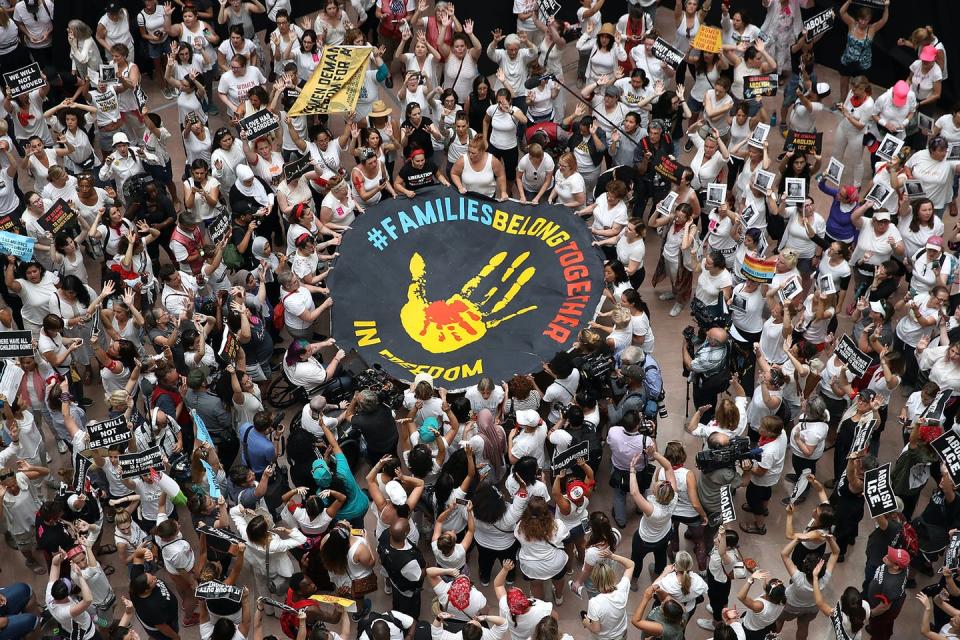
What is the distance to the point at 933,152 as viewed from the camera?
14.5m

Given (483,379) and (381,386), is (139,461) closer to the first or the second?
(381,386)

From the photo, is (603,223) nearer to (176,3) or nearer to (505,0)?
(505,0)

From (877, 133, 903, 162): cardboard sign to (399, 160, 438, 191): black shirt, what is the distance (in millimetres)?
5447

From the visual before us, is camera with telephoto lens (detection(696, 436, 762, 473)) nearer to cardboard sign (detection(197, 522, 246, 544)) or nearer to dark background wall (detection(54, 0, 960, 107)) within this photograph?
cardboard sign (detection(197, 522, 246, 544))

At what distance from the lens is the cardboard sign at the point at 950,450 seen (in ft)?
36.0

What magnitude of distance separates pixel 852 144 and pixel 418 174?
5620mm

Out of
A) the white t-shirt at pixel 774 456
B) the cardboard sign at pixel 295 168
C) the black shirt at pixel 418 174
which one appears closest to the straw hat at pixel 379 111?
the black shirt at pixel 418 174

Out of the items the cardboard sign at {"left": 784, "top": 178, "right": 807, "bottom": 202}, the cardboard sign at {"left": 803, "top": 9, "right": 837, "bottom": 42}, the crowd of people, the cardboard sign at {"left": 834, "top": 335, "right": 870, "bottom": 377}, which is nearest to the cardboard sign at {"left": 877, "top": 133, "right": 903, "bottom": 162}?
the crowd of people

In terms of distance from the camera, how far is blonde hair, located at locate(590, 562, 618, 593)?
1023cm

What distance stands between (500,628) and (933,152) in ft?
26.7

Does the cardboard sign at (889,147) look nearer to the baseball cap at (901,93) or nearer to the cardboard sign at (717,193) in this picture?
the baseball cap at (901,93)

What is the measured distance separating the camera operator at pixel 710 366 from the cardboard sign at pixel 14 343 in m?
6.69

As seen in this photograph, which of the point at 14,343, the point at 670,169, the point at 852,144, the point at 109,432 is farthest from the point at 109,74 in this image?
the point at 852,144

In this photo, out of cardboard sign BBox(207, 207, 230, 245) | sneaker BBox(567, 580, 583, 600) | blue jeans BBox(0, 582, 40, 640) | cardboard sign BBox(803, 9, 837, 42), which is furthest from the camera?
cardboard sign BBox(803, 9, 837, 42)
